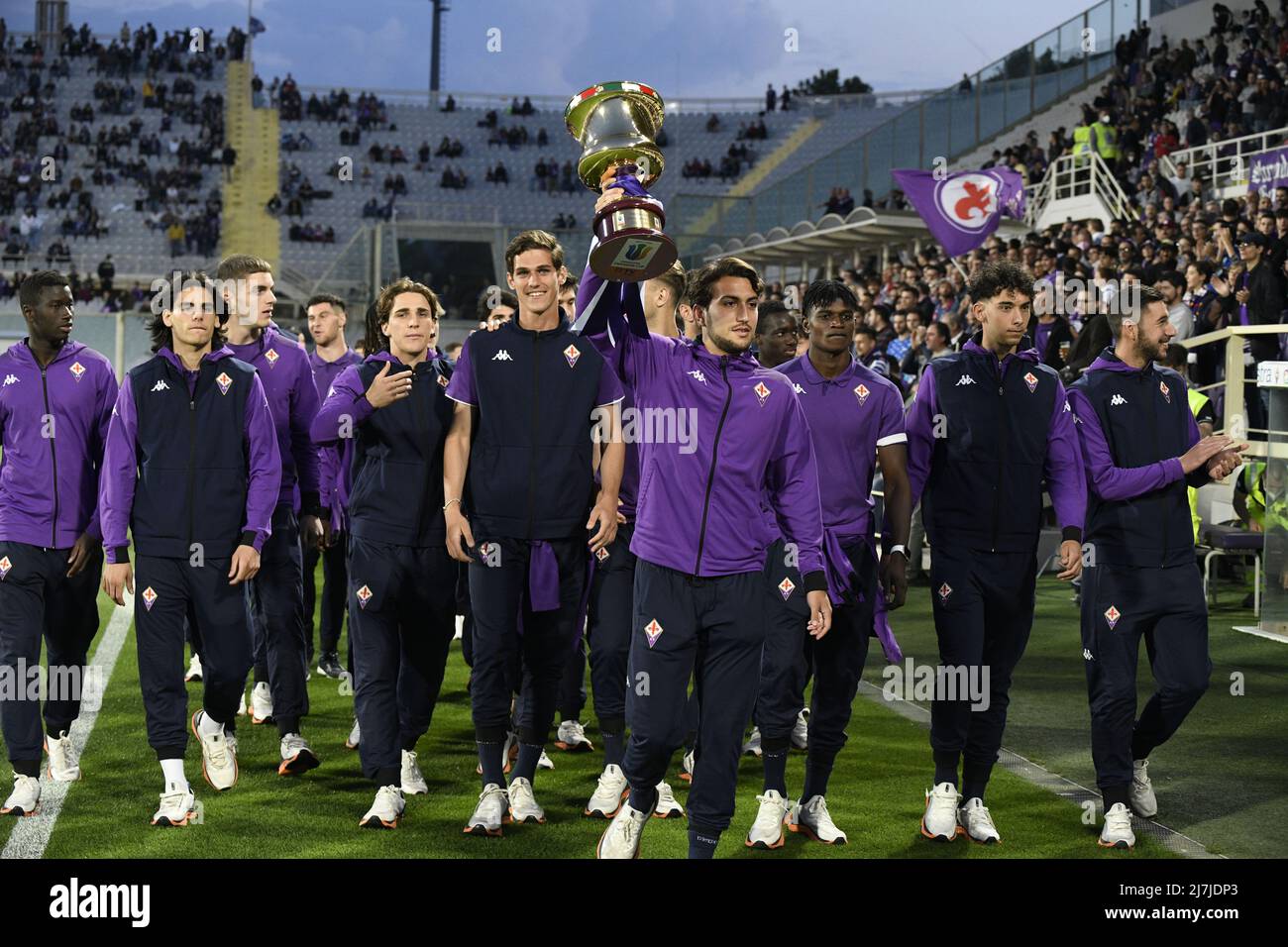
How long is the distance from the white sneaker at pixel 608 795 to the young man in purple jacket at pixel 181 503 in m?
1.61

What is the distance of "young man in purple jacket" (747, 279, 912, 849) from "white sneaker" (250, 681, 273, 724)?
10.6 ft

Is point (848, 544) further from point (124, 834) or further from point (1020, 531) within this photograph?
point (124, 834)

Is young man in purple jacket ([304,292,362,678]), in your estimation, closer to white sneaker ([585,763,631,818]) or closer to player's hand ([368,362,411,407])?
player's hand ([368,362,411,407])

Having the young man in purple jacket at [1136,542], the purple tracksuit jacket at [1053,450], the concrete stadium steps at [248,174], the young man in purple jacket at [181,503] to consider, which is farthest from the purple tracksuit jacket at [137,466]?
the concrete stadium steps at [248,174]

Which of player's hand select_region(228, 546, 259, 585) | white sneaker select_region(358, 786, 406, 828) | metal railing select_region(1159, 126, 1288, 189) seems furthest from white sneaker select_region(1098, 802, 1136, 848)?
metal railing select_region(1159, 126, 1288, 189)

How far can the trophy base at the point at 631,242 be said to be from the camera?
4422 millimetres

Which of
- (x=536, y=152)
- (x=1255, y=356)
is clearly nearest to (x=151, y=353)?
(x=1255, y=356)

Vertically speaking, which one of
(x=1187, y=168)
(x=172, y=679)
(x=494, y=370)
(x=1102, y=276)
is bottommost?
(x=172, y=679)

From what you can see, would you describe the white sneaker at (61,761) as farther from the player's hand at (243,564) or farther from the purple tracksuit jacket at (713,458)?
the purple tracksuit jacket at (713,458)

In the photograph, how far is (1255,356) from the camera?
12969 mm

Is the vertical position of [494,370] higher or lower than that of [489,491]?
higher

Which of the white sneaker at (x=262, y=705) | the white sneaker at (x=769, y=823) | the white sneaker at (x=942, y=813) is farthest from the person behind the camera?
the white sneaker at (x=262, y=705)

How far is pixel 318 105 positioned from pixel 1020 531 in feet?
161

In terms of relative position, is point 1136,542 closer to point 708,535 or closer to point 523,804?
point 708,535
